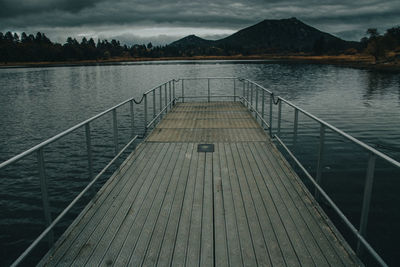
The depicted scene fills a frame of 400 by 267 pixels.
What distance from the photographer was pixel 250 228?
150 inches

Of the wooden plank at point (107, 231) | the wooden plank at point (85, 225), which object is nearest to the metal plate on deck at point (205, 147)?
the wooden plank at point (85, 225)

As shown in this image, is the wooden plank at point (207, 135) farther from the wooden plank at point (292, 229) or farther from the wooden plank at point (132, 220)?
the wooden plank at point (292, 229)

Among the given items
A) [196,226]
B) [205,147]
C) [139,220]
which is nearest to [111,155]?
[205,147]

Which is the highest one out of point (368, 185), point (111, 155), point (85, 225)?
point (368, 185)

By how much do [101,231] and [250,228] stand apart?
1.84m

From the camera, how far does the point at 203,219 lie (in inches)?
159

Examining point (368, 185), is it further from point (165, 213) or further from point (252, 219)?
point (165, 213)

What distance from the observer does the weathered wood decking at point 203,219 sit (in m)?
3.29

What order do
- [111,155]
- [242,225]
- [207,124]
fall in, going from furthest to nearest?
[111,155]
[207,124]
[242,225]

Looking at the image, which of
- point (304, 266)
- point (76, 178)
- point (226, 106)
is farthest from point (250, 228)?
point (226, 106)

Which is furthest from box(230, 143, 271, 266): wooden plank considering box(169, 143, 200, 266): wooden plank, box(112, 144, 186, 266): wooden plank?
box(112, 144, 186, 266): wooden plank

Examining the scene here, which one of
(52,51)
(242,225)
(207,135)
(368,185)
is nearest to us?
(368,185)

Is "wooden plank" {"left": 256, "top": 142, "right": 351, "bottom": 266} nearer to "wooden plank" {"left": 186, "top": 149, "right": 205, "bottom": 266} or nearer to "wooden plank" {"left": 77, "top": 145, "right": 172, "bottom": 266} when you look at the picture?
"wooden plank" {"left": 186, "top": 149, "right": 205, "bottom": 266}

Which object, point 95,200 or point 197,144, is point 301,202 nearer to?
point 95,200
